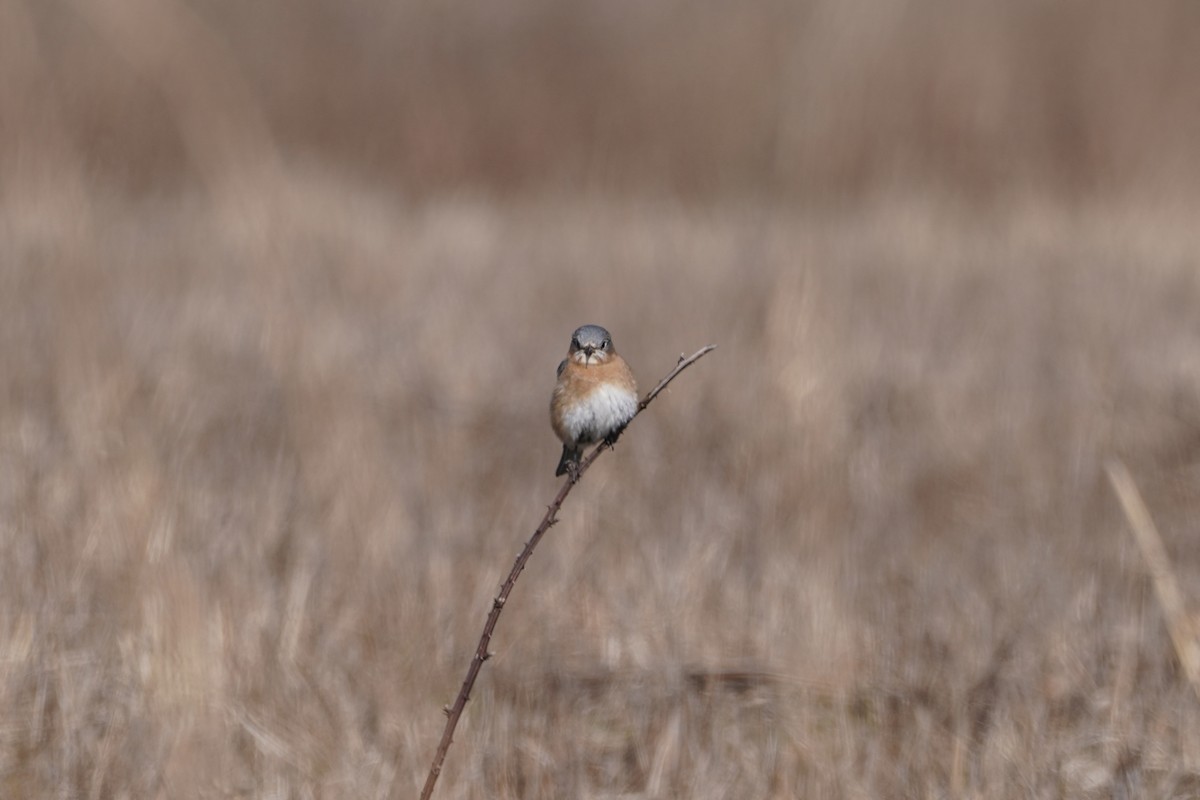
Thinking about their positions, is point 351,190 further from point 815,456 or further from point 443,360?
point 815,456

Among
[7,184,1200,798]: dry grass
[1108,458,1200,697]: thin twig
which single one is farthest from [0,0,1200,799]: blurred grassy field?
[1108,458,1200,697]: thin twig

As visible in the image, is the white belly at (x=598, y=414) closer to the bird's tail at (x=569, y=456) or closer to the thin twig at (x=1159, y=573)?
the bird's tail at (x=569, y=456)

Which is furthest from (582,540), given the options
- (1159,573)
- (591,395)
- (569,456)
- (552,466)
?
(591,395)

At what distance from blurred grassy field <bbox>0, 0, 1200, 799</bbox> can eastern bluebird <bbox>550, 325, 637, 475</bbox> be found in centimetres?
33

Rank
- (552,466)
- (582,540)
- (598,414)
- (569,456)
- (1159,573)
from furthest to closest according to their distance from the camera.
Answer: (552,466)
(582,540)
(1159,573)
(569,456)
(598,414)

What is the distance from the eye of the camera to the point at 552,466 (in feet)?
13.3

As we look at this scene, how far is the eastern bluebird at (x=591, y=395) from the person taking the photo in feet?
5.79

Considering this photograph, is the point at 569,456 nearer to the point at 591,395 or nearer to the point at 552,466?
the point at 591,395

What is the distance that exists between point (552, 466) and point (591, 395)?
2.26 m

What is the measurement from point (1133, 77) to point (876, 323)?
153 inches

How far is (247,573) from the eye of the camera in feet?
10.3

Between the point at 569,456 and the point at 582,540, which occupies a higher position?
the point at 582,540

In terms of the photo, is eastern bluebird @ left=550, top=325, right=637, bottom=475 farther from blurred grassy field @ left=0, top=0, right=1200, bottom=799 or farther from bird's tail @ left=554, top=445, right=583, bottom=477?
blurred grassy field @ left=0, top=0, right=1200, bottom=799

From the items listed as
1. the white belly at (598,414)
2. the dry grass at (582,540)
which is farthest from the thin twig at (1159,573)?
the white belly at (598,414)
